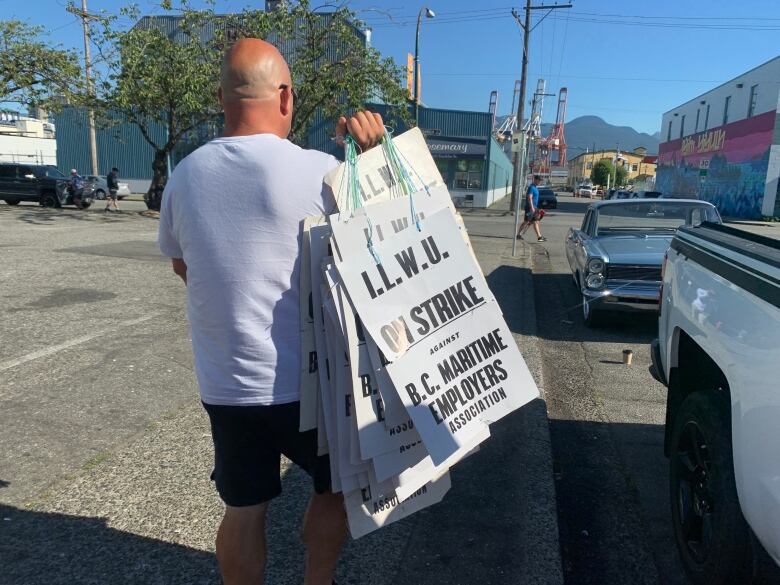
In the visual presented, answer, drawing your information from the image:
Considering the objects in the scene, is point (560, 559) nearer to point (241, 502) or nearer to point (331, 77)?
point (241, 502)

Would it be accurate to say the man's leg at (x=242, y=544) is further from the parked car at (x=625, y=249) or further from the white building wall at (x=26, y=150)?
the white building wall at (x=26, y=150)

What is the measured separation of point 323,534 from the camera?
6.73ft

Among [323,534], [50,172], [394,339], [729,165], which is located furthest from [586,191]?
[394,339]

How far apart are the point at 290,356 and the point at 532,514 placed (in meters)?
1.92

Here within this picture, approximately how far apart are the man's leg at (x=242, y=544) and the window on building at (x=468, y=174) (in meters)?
37.8

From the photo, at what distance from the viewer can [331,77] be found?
1961 centimetres

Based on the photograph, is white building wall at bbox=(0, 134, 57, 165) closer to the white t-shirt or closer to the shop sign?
the shop sign

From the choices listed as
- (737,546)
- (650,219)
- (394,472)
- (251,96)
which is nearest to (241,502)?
(394,472)

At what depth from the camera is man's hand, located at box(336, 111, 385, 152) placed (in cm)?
189

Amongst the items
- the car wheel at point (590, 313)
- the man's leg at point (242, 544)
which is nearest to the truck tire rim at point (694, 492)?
the man's leg at point (242, 544)

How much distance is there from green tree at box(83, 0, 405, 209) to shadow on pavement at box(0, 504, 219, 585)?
15.6 m

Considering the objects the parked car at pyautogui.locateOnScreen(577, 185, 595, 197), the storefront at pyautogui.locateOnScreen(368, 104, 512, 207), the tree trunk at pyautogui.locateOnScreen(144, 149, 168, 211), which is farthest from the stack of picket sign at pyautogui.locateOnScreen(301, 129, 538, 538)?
the parked car at pyautogui.locateOnScreen(577, 185, 595, 197)

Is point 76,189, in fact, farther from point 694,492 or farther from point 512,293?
point 694,492

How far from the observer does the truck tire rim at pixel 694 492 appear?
7.96 feet
